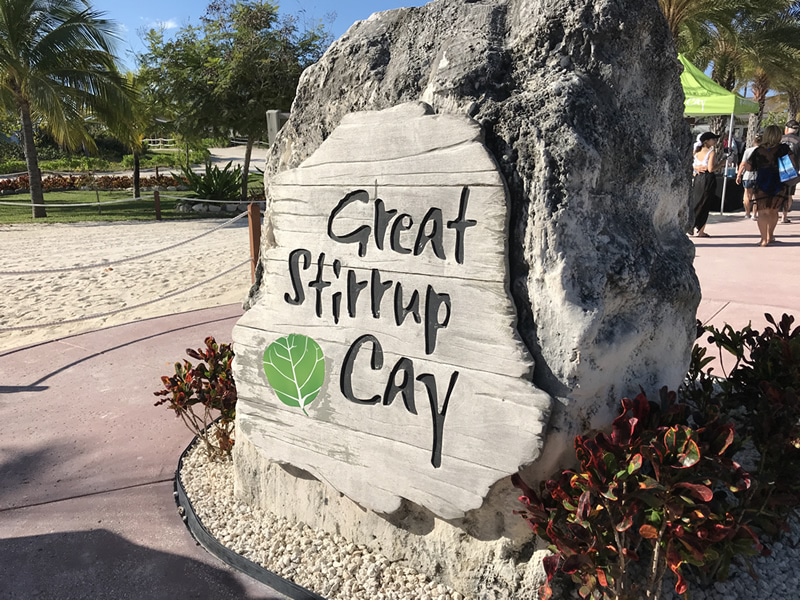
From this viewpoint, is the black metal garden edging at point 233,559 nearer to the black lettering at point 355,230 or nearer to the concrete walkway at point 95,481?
the concrete walkway at point 95,481

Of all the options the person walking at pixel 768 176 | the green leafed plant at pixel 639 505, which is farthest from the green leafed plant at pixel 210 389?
the person walking at pixel 768 176

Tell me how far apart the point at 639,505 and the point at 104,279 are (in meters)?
7.25

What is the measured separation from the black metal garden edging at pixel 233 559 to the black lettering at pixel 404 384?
2.42ft

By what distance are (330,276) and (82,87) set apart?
1486cm

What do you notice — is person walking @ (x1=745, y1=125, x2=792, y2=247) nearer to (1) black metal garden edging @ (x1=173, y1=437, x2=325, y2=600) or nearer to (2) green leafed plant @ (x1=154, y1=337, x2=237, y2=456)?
(2) green leafed plant @ (x1=154, y1=337, x2=237, y2=456)

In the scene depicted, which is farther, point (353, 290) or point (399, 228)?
point (353, 290)

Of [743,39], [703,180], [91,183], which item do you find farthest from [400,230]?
[91,183]

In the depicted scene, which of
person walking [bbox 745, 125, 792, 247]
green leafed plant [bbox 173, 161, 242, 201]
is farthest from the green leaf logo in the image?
green leafed plant [bbox 173, 161, 242, 201]

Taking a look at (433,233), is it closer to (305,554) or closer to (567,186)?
(567,186)

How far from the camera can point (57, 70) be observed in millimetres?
14297

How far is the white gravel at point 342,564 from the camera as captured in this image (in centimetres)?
209

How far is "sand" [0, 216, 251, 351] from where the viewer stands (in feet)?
19.7

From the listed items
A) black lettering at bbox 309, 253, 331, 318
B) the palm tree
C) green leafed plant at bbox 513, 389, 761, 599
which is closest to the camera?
green leafed plant at bbox 513, 389, 761, 599

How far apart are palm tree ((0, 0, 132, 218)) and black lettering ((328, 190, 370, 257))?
1404cm
